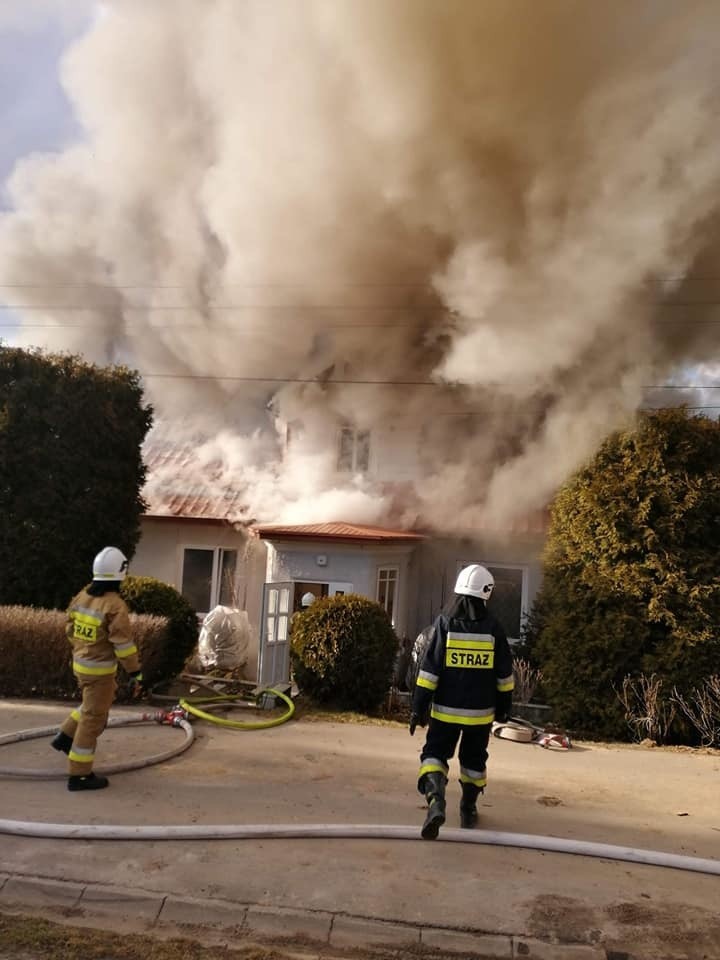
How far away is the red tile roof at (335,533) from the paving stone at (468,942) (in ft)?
23.2

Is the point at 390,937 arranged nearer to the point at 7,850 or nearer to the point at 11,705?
the point at 7,850

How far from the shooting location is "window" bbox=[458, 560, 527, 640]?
1142cm

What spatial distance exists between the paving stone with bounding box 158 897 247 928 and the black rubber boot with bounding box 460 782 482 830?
1451 mm

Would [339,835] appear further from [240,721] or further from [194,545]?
[194,545]

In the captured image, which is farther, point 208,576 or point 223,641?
point 208,576

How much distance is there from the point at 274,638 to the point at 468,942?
6.64m

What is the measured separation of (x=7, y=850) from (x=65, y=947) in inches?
38.2

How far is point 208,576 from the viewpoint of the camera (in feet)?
41.9

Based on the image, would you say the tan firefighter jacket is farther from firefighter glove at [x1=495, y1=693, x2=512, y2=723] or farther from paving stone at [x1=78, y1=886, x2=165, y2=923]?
firefighter glove at [x1=495, y1=693, x2=512, y2=723]

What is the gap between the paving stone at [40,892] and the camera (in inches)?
136

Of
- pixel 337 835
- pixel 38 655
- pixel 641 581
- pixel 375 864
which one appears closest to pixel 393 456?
pixel 641 581

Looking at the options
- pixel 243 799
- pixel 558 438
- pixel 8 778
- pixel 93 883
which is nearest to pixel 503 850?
pixel 243 799

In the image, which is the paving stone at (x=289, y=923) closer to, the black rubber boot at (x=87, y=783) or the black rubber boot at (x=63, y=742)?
the black rubber boot at (x=87, y=783)

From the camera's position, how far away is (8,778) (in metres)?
5.07
